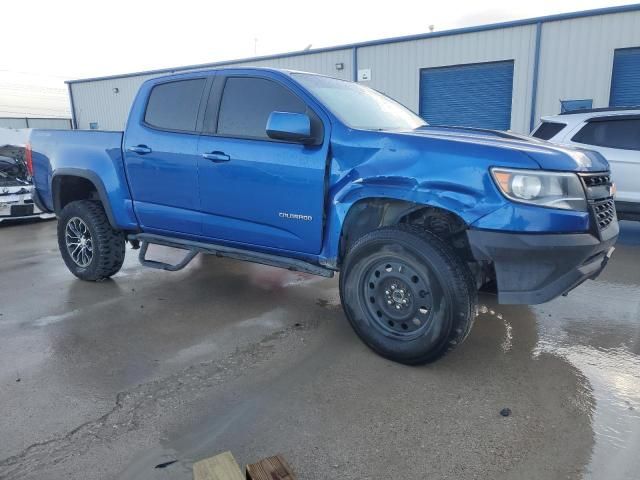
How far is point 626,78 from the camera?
1105 centimetres

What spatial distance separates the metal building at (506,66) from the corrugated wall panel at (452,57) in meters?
A: 0.02

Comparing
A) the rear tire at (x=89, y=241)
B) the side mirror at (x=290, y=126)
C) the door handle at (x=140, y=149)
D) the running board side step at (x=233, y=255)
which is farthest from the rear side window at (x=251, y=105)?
the rear tire at (x=89, y=241)

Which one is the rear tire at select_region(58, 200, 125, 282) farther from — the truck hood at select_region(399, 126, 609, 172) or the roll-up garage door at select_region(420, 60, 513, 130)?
the roll-up garage door at select_region(420, 60, 513, 130)

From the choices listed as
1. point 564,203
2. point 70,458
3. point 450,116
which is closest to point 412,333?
point 564,203

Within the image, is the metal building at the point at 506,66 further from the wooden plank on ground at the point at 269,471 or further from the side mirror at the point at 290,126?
the wooden plank on ground at the point at 269,471

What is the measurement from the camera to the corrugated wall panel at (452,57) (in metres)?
11.9

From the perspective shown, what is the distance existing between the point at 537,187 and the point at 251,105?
7.18 feet

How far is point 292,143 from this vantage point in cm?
352

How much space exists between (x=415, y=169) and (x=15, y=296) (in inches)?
157

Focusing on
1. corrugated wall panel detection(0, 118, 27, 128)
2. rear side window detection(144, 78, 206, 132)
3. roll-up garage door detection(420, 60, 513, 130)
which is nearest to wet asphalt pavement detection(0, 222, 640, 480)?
rear side window detection(144, 78, 206, 132)

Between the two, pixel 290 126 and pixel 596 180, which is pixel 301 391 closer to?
pixel 290 126

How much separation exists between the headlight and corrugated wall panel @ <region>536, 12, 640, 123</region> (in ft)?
33.1

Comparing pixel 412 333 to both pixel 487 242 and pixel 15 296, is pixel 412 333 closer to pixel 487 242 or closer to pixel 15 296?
pixel 487 242

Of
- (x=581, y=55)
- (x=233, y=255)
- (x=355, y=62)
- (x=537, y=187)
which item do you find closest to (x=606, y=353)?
(x=537, y=187)
